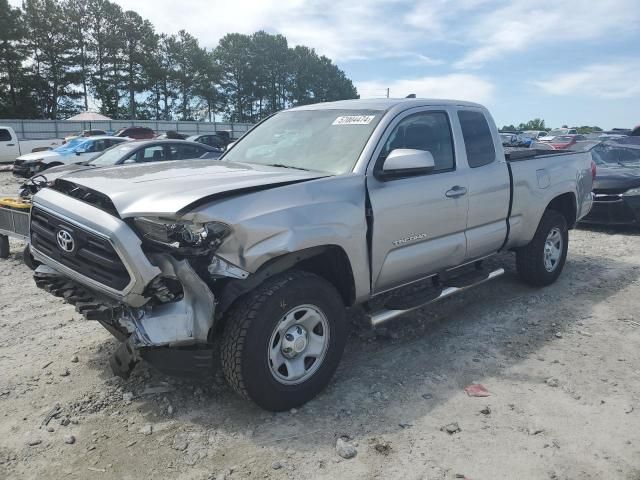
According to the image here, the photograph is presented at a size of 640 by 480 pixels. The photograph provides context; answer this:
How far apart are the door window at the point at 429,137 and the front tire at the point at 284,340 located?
52.6 inches

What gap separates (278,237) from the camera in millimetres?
3029

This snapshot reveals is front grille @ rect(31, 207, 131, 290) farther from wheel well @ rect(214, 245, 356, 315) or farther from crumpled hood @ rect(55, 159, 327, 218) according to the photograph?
wheel well @ rect(214, 245, 356, 315)

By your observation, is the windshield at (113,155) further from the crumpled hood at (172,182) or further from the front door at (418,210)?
the front door at (418,210)

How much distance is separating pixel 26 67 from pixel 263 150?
5492cm

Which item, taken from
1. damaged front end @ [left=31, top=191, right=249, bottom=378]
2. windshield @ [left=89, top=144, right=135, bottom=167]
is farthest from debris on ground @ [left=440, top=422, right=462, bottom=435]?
windshield @ [left=89, top=144, right=135, bottom=167]

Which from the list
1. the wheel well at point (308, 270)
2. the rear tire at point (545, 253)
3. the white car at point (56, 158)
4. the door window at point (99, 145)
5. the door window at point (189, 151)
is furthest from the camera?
the door window at point (99, 145)

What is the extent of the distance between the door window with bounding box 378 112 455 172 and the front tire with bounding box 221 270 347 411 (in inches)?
52.6

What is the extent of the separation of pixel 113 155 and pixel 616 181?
31.4ft

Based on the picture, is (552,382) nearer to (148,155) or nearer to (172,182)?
(172,182)

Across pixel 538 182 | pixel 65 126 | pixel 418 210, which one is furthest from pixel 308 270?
pixel 65 126

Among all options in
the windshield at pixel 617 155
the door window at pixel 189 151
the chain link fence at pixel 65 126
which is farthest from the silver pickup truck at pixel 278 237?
the chain link fence at pixel 65 126

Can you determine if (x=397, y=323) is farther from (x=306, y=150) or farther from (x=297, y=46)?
(x=297, y=46)

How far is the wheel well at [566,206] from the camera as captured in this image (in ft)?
19.2

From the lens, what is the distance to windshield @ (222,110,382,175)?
12.6 ft
